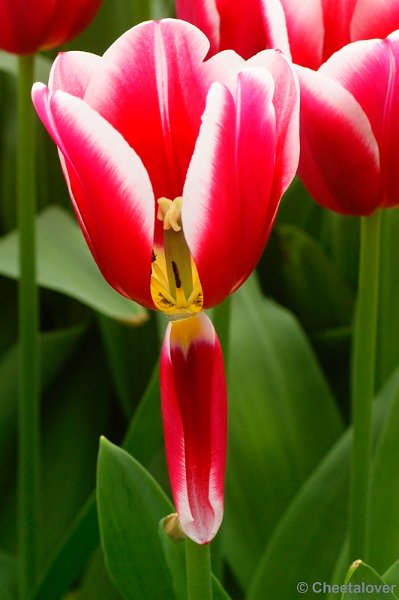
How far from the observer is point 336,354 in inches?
41.9

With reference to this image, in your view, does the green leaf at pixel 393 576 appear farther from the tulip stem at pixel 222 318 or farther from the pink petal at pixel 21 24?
the pink petal at pixel 21 24

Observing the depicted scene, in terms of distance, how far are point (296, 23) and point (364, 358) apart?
17cm

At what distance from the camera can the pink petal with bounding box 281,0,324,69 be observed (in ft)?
1.65

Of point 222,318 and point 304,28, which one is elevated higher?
point 304,28

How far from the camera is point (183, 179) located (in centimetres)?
41

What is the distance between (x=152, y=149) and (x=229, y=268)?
0.20 ft

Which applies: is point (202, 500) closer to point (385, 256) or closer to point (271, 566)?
point (271, 566)

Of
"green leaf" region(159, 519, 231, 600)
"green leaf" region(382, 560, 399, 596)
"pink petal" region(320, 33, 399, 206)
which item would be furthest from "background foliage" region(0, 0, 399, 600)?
"pink petal" region(320, 33, 399, 206)

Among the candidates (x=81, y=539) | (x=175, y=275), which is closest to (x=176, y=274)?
(x=175, y=275)

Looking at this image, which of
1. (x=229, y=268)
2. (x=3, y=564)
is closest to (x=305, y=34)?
(x=229, y=268)

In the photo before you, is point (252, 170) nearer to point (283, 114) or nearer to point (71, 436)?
point (283, 114)

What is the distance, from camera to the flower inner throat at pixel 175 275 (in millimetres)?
394

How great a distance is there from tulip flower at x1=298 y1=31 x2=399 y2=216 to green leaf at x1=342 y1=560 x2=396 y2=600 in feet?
0.59

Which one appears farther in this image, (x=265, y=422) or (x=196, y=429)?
(x=265, y=422)
